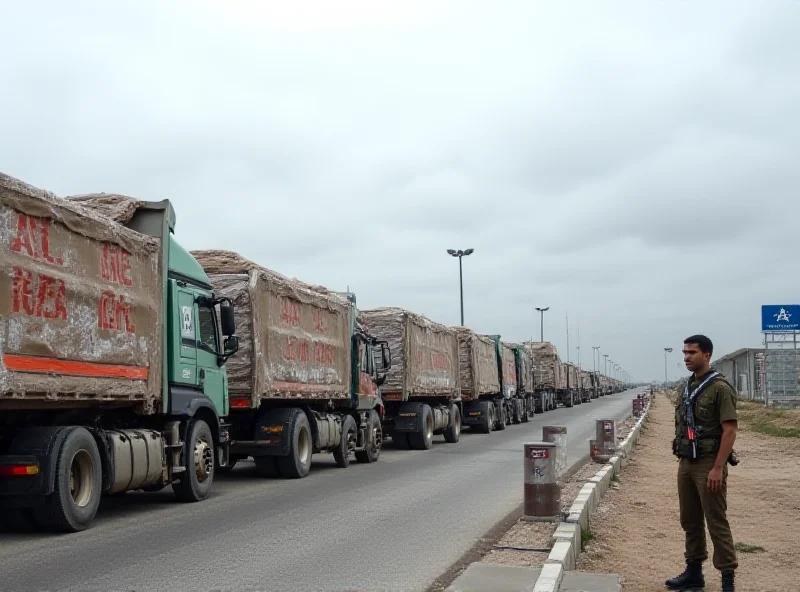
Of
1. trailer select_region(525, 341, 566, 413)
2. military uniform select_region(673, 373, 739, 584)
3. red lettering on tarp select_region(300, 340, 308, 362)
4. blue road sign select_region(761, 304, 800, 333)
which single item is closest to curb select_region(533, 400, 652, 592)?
military uniform select_region(673, 373, 739, 584)

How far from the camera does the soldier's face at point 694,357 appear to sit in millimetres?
6543

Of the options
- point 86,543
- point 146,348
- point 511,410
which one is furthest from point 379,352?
point 511,410

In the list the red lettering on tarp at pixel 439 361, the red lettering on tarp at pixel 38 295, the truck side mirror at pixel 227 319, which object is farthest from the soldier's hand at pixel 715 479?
the red lettering on tarp at pixel 439 361

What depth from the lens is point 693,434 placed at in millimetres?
6484

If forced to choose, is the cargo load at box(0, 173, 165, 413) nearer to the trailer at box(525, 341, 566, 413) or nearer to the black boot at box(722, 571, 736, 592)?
the black boot at box(722, 571, 736, 592)

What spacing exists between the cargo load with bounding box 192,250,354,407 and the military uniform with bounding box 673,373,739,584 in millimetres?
7567

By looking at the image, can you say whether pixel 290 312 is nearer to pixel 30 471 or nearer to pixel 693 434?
pixel 30 471

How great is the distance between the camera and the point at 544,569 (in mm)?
6555

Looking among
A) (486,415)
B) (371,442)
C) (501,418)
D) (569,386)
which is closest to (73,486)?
(371,442)

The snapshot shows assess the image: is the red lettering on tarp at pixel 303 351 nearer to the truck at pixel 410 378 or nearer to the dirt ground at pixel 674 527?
the truck at pixel 410 378

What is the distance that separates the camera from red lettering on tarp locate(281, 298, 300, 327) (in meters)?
14.3

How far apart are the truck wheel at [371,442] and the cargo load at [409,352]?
2365 mm

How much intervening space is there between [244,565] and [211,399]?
15.6 feet

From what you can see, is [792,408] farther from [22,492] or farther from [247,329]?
[22,492]
